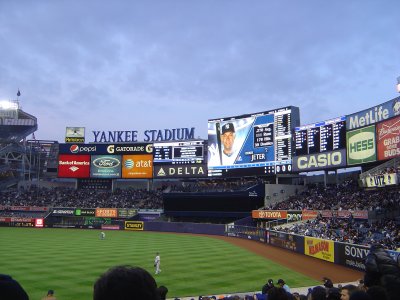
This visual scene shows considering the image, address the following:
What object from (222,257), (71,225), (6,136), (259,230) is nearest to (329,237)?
(222,257)

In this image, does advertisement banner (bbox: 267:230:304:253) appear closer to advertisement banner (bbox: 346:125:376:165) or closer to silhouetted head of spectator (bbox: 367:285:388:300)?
advertisement banner (bbox: 346:125:376:165)

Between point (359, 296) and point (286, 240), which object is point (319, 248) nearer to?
point (286, 240)

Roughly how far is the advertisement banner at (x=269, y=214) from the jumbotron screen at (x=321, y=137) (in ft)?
30.0

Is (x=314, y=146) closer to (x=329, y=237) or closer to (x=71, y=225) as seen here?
(x=329, y=237)

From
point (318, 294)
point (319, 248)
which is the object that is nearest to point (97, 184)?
point (319, 248)

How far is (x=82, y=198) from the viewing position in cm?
7994

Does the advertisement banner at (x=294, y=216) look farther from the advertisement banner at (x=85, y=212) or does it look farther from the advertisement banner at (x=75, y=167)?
the advertisement banner at (x=75, y=167)

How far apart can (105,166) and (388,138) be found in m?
56.0

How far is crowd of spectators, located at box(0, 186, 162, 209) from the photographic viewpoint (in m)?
76.1

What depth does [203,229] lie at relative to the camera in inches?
2376

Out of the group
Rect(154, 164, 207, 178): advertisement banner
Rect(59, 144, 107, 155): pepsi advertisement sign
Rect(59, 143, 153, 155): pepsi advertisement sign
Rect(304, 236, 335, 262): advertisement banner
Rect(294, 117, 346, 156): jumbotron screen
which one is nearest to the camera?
Rect(304, 236, 335, 262): advertisement banner

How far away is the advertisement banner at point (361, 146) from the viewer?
4254 centimetres

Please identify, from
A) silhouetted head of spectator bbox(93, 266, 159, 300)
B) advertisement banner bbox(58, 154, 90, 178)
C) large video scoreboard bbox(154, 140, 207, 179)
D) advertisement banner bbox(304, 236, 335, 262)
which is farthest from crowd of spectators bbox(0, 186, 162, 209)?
silhouetted head of spectator bbox(93, 266, 159, 300)

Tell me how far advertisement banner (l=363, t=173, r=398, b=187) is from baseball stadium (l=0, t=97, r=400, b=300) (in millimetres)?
149
